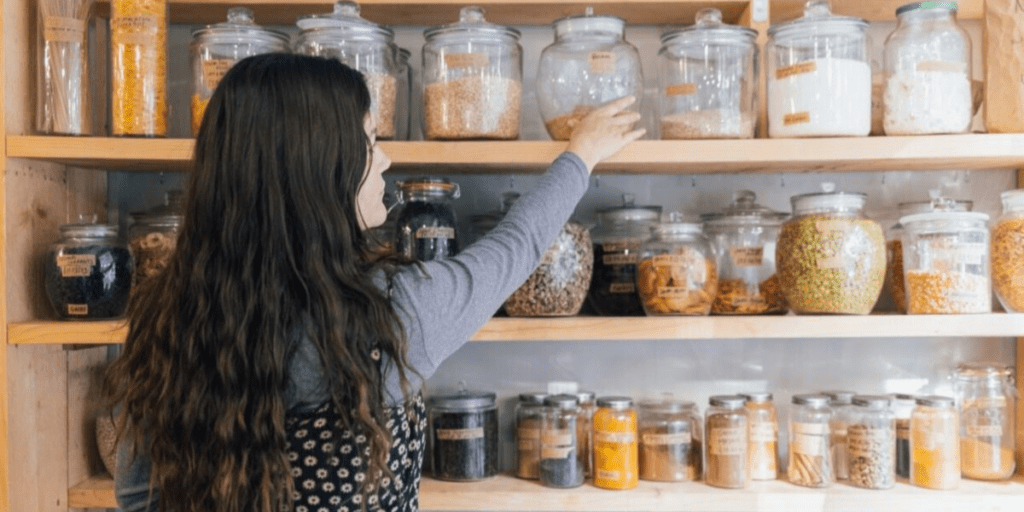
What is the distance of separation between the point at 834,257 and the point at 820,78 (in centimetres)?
28

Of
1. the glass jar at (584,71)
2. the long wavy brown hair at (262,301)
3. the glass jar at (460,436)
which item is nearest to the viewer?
the long wavy brown hair at (262,301)

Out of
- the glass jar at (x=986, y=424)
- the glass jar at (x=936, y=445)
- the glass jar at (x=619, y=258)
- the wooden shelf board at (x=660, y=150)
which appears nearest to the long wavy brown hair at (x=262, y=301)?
the wooden shelf board at (x=660, y=150)

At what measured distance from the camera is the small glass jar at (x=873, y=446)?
4.85 ft

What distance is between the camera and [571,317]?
4.84 ft

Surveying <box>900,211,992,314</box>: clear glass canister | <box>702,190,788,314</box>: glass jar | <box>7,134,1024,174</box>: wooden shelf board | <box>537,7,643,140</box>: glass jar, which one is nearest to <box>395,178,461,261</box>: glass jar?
<box>7,134,1024,174</box>: wooden shelf board

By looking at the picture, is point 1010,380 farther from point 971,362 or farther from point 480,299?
Answer: point 480,299

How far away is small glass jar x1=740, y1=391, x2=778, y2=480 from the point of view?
153 cm

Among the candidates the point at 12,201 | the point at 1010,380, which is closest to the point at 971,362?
the point at 1010,380

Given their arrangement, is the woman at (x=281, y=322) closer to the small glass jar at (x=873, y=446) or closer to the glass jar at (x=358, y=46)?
the glass jar at (x=358, y=46)

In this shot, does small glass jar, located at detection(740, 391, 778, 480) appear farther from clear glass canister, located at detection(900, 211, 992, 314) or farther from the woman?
the woman

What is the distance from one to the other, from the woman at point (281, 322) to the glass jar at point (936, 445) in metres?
0.92

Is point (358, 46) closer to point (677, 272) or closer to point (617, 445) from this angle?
point (677, 272)

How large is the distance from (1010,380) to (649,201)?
739 mm

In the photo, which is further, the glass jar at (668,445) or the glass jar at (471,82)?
the glass jar at (668,445)
